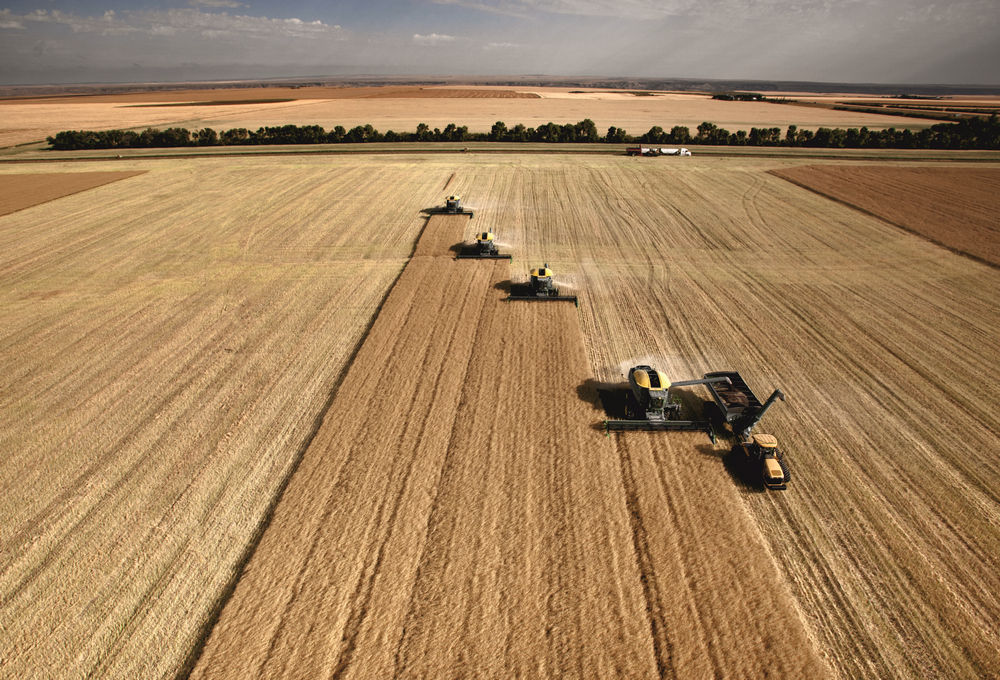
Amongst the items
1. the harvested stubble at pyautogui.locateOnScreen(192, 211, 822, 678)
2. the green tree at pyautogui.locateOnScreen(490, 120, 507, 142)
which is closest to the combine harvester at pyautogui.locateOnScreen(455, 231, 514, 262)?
the harvested stubble at pyautogui.locateOnScreen(192, 211, 822, 678)

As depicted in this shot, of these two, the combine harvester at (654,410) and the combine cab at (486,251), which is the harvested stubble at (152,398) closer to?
the combine cab at (486,251)

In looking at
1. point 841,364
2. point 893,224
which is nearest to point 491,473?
point 841,364

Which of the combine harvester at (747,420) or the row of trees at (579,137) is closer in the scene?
the combine harvester at (747,420)

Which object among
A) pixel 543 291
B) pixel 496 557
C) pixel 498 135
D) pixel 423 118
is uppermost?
pixel 423 118

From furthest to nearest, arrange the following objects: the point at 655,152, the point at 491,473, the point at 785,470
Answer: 1. the point at 655,152
2. the point at 491,473
3. the point at 785,470

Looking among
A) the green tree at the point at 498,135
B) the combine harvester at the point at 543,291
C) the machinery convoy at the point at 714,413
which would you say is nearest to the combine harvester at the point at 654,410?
the machinery convoy at the point at 714,413

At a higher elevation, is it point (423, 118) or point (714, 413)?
point (423, 118)

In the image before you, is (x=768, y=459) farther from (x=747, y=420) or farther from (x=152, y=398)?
(x=152, y=398)
